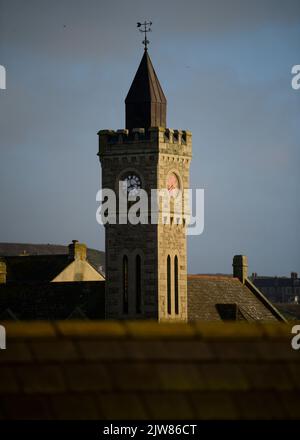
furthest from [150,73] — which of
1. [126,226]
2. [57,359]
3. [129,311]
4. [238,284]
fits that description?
[57,359]

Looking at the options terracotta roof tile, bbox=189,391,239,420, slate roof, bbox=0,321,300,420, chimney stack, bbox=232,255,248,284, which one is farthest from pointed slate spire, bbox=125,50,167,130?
terracotta roof tile, bbox=189,391,239,420

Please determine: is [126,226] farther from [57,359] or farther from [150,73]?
[57,359]

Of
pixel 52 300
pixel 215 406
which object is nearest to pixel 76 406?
pixel 215 406

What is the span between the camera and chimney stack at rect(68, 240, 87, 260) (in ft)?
201

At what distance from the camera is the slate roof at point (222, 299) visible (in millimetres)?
46234

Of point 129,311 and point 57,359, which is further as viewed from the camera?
point 129,311

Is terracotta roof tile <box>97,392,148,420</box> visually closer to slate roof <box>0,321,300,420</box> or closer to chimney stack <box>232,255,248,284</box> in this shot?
slate roof <box>0,321,300,420</box>

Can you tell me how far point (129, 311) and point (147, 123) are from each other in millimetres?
7043

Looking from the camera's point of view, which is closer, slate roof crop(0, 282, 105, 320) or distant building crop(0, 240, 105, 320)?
slate roof crop(0, 282, 105, 320)

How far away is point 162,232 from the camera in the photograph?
1649 inches

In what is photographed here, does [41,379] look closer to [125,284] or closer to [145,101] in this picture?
[125,284]

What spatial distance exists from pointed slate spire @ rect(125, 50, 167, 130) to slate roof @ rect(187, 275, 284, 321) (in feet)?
25.8
